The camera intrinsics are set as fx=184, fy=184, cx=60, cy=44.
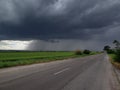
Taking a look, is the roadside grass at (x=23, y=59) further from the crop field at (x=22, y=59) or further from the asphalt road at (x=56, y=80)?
the asphalt road at (x=56, y=80)

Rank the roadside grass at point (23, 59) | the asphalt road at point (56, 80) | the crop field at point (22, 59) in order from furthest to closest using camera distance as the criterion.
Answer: the crop field at point (22, 59) → the roadside grass at point (23, 59) → the asphalt road at point (56, 80)

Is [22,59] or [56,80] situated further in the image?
[22,59]

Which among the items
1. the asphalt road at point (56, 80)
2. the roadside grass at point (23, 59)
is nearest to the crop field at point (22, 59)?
the roadside grass at point (23, 59)

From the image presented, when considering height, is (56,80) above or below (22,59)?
below

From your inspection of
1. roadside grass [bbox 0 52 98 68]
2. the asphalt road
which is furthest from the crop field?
the asphalt road

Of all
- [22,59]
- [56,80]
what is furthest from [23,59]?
[56,80]

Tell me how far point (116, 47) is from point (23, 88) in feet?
98.2

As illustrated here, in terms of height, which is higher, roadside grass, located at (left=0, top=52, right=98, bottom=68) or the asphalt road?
roadside grass, located at (left=0, top=52, right=98, bottom=68)

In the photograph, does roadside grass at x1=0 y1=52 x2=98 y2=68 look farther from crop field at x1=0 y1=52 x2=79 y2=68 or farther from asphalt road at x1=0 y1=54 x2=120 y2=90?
asphalt road at x1=0 y1=54 x2=120 y2=90

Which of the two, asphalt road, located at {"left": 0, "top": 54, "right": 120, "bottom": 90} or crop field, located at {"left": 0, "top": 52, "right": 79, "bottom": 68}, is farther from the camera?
crop field, located at {"left": 0, "top": 52, "right": 79, "bottom": 68}

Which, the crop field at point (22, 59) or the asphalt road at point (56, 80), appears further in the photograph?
the crop field at point (22, 59)

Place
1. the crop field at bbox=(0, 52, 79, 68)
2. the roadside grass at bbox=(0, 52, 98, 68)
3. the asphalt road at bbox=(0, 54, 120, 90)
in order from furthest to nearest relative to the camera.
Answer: the crop field at bbox=(0, 52, 79, 68) → the roadside grass at bbox=(0, 52, 98, 68) → the asphalt road at bbox=(0, 54, 120, 90)

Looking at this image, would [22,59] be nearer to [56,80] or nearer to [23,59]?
[23,59]

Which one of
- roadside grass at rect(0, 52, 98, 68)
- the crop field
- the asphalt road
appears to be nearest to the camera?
the asphalt road
